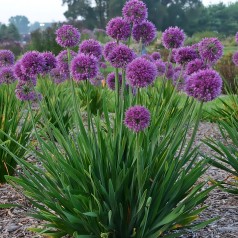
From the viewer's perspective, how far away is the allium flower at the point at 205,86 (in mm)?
2262

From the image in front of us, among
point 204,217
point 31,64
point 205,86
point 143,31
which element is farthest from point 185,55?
point 204,217

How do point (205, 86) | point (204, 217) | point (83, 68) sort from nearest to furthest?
point (205, 86)
point (83, 68)
point (204, 217)

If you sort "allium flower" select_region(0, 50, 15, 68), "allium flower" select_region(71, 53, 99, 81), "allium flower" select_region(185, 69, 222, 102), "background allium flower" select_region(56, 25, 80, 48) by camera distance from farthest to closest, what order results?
"allium flower" select_region(0, 50, 15, 68)
"background allium flower" select_region(56, 25, 80, 48)
"allium flower" select_region(71, 53, 99, 81)
"allium flower" select_region(185, 69, 222, 102)

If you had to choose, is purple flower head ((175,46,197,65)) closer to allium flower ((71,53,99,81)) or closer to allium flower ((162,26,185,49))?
allium flower ((162,26,185,49))

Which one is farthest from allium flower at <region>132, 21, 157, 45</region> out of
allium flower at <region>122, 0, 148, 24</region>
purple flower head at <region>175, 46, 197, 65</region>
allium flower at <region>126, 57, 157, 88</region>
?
allium flower at <region>126, 57, 157, 88</region>

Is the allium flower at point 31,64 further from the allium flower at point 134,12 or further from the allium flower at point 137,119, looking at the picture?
the allium flower at point 137,119

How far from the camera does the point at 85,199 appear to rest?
2.48m

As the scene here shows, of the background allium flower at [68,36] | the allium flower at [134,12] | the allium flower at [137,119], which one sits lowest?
the allium flower at [137,119]

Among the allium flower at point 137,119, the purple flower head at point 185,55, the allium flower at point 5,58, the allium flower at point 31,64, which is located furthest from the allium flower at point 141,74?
the allium flower at point 5,58

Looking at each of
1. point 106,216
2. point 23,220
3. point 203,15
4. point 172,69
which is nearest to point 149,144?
point 106,216

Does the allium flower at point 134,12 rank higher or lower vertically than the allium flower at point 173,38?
higher

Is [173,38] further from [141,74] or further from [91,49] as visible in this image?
[141,74]

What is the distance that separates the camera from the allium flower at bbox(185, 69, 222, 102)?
7.42 ft

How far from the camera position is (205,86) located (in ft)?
7.45
